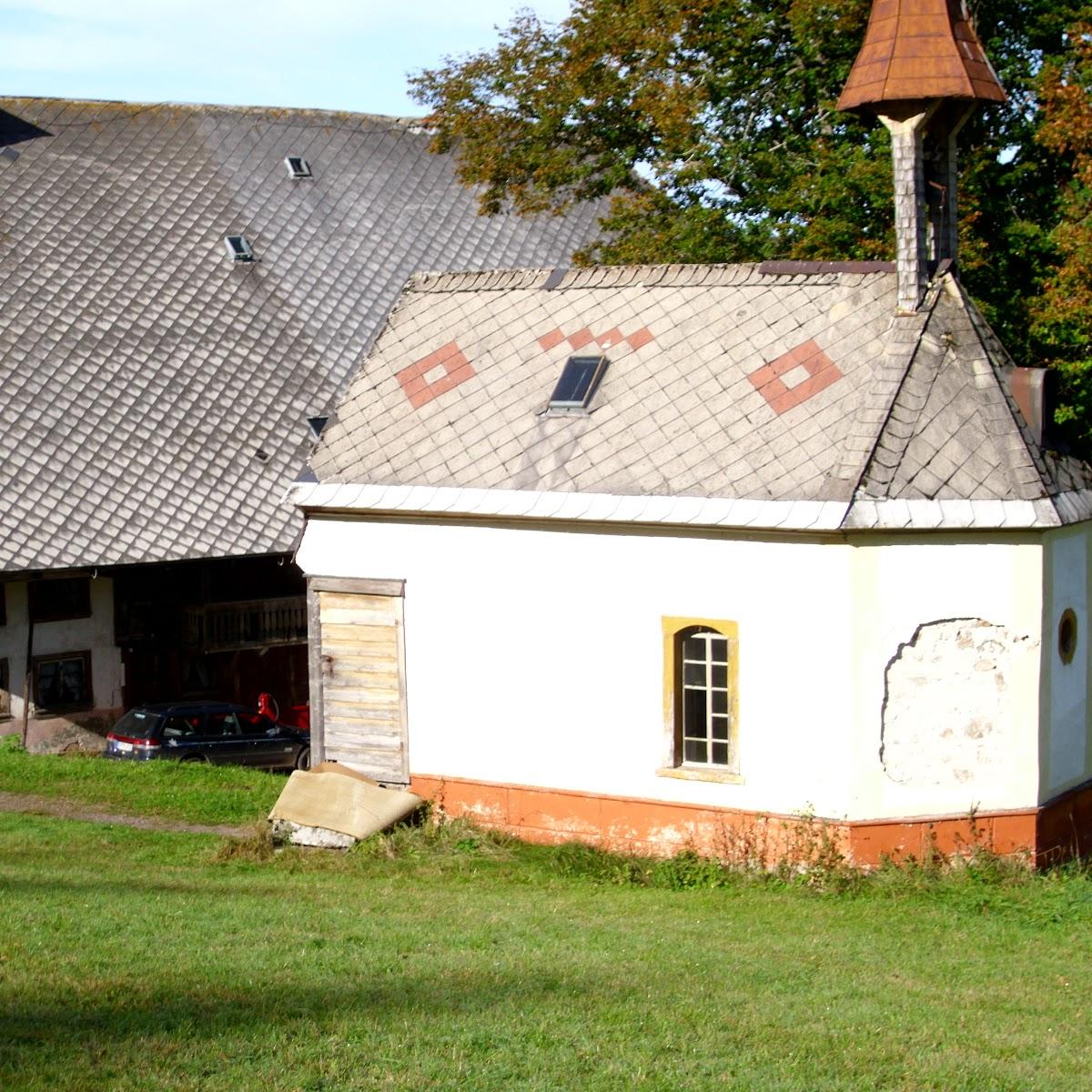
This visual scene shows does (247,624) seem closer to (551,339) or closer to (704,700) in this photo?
(551,339)

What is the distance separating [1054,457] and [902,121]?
3.65 meters

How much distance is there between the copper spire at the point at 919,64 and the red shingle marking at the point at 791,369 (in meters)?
2.51

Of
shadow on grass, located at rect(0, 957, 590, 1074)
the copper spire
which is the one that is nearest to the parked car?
the copper spire

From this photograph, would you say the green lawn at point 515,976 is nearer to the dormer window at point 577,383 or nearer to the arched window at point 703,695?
the arched window at point 703,695

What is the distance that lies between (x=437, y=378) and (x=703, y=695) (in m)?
4.92

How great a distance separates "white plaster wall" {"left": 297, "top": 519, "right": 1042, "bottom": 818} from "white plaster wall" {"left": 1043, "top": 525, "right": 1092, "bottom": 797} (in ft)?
0.97

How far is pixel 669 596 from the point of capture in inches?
649

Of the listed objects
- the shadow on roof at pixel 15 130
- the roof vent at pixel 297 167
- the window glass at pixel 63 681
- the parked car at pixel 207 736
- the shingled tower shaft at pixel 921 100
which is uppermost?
the shadow on roof at pixel 15 130

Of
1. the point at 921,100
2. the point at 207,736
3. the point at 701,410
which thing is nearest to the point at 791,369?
the point at 701,410

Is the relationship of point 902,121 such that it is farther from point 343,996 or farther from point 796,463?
point 343,996

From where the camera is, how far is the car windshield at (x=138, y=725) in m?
24.3

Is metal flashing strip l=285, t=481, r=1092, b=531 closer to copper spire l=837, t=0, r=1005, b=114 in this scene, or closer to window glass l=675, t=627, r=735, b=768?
window glass l=675, t=627, r=735, b=768

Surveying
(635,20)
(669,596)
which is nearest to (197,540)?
(635,20)

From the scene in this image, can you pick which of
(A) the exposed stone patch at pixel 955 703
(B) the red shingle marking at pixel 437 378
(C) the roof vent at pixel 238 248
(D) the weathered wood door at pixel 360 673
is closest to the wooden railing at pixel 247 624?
(C) the roof vent at pixel 238 248
